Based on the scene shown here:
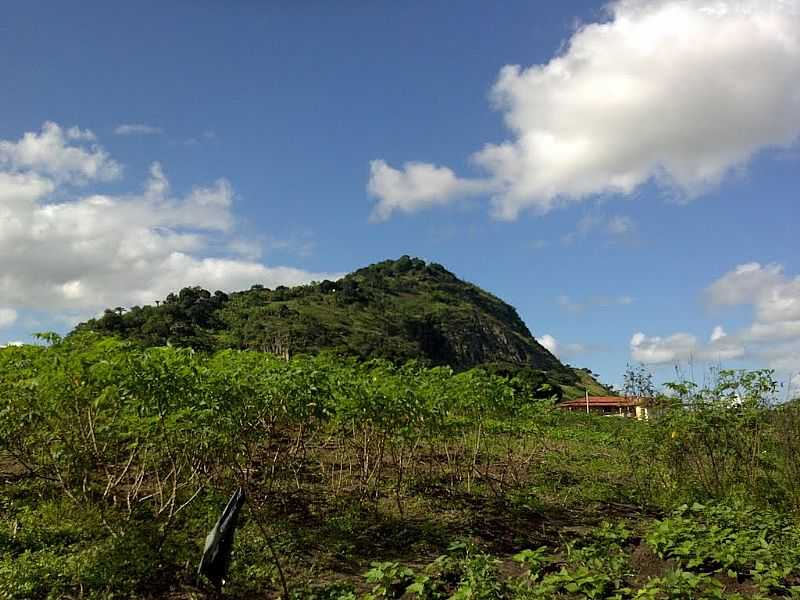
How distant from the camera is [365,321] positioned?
76.8 metres

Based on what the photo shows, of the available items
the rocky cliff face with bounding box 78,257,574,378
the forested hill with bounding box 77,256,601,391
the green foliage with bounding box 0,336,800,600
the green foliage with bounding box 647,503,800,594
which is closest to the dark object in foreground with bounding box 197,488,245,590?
the green foliage with bounding box 0,336,800,600

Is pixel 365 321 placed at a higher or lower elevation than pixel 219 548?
higher

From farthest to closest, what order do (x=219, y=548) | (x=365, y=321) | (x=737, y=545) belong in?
(x=365, y=321)
(x=737, y=545)
(x=219, y=548)

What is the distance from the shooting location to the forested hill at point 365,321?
50.8 metres

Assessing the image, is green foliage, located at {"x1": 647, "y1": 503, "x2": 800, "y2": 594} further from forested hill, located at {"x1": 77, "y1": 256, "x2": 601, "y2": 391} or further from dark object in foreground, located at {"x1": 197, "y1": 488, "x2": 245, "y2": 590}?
forested hill, located at {"x1": 77, "y1": 256, "x2": 601, "y2": 391}

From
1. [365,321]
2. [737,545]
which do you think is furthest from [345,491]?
[365,321]

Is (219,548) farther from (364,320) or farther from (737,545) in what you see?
(364,320)

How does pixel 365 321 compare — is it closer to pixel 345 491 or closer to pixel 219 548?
pixel 345 491

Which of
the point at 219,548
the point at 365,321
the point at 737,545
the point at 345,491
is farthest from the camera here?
the point at 365,321

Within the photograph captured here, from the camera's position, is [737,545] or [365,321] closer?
[737,545]

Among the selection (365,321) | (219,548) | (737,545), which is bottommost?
(737,545)

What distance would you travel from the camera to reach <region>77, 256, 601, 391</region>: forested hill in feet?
167

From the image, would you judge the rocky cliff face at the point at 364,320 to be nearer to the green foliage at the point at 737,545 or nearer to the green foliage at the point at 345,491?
the green foliage at the point at 345,491

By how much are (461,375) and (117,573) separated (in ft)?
14.6
